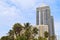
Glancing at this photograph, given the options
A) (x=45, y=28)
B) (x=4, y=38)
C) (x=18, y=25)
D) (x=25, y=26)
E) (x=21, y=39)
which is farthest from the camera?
(x=45, y=28)

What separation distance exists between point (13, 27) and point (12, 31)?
2.09m

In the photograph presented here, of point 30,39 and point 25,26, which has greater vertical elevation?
point 25,26

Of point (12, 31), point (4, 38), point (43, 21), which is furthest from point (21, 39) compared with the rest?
point (43, 21)

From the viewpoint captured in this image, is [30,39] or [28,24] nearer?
[30,39]

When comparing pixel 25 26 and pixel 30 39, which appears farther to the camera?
pixel 25 26

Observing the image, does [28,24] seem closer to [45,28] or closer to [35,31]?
[35,31]

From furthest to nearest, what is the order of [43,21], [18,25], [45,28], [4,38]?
[43,21] < [45,28] < [18,25] < [4,38]

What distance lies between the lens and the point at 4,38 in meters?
58.6

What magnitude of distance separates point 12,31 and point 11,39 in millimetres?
4266

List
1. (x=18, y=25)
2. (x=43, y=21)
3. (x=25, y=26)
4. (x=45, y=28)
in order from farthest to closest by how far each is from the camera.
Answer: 1. (x=43, y=21)
2. (x=45, y=28)
3. (x=25, y=26)
4. (x=18, y=25)

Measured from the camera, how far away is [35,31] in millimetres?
68188

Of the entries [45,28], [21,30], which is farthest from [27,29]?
[45,28]

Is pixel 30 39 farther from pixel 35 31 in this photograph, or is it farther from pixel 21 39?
pixel 21 39

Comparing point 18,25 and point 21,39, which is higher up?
→ point 18,25
